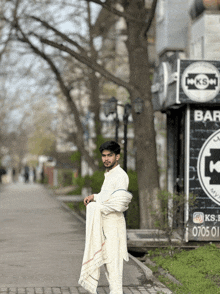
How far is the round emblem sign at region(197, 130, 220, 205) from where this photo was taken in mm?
11828

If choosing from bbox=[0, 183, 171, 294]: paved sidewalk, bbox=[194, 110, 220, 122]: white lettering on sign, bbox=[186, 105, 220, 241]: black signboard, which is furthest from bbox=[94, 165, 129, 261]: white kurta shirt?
bbox=[194, 110, 220, 122]: white lettering on sign

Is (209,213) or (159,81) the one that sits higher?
(159,81)

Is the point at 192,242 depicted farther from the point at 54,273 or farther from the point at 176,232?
the point at 54,273

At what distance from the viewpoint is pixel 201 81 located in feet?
37.6

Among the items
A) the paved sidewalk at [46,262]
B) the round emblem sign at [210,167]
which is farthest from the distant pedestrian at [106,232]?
the round emblem sign at [210,167]

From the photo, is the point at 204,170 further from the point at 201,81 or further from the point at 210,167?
the point at 201,81

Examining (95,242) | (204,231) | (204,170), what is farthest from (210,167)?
(95,242)

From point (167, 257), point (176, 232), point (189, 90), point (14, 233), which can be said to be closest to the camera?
point (167, 257)

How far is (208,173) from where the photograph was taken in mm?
11859

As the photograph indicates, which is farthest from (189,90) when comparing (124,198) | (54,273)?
(124,198)

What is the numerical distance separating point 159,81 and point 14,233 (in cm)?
466

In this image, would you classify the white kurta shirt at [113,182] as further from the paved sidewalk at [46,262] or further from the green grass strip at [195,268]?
the green grass strip at [195,268]

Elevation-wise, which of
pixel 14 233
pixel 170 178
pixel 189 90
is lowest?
pixel 14 233

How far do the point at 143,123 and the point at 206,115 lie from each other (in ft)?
11.8
